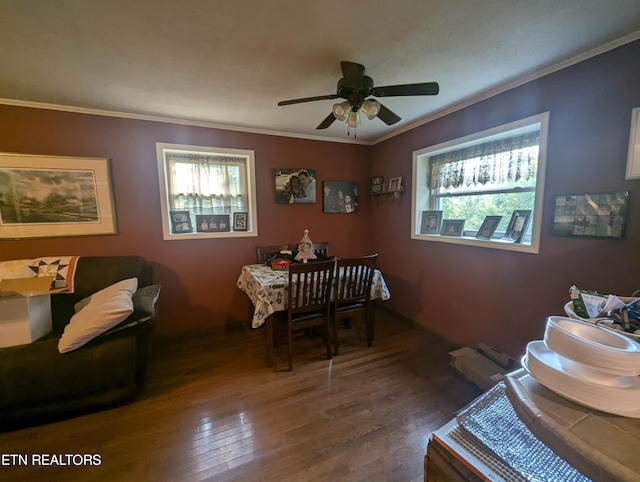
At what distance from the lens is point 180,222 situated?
2.79m

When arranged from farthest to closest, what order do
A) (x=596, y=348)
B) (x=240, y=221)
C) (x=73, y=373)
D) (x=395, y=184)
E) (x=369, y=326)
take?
(x=395, y=184)
(x=240, y=221)
(x=369, y=326)
(x=73, y=373)
(x=596, y=348)

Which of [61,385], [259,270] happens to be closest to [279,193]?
[259,270]

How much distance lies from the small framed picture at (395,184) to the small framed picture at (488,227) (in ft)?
3.36

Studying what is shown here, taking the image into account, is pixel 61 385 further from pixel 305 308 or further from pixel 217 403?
pixel 305 308

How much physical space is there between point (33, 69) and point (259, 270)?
2151 mm

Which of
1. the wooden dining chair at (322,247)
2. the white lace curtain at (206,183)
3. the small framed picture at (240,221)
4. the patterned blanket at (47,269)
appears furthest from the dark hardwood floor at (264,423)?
the white lace curtain at (206,183)

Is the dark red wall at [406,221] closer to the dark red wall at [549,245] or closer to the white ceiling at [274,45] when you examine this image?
the dark red wall at [549,245]

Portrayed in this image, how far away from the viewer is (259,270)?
2619 mm

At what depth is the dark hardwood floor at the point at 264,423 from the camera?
1.35 m

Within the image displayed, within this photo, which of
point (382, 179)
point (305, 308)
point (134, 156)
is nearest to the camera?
point (305, 308)

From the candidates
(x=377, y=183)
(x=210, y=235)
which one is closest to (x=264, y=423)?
(x=210, y=235)

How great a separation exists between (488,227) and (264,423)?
7.82 feet

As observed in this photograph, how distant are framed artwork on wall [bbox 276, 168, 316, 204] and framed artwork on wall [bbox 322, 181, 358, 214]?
191 mm

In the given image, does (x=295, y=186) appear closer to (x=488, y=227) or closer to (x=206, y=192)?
(x=206, y=192)
